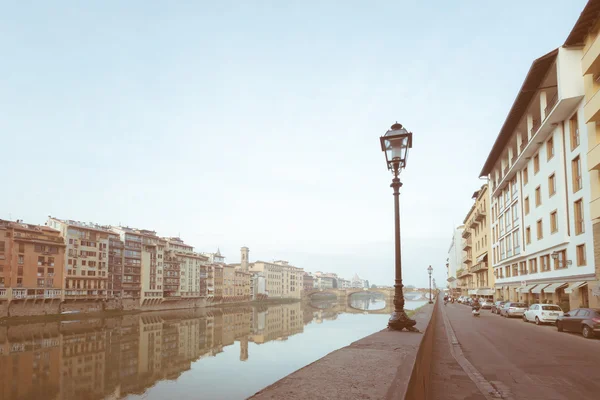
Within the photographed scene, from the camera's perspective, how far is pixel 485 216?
2830 inches

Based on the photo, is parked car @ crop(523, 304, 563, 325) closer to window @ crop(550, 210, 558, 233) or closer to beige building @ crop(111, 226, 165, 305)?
window @ crop(550, 210, 558, 233)

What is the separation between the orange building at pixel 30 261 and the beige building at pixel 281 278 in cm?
9189

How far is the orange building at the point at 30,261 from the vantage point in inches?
2489

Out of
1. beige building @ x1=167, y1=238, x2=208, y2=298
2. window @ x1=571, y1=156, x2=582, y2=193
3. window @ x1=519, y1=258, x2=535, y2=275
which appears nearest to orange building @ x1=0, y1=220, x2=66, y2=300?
beige building @ x1=167, y1=238, x2=208, y2=298

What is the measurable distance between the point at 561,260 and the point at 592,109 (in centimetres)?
1273

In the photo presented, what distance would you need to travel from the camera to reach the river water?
92.3 ft

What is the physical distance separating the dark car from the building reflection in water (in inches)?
981

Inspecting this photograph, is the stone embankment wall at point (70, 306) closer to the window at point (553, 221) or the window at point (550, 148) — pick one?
the window at point (553, 221)

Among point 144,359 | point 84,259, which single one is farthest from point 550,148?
point 84,259

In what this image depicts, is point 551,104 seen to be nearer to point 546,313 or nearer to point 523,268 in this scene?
point 546,313

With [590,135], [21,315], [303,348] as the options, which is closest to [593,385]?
[590,135]

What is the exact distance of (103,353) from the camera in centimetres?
4203

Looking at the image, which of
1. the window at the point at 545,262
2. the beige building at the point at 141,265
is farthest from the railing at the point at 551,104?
the beige building at the point at 141,265

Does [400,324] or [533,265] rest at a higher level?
[533,265]
